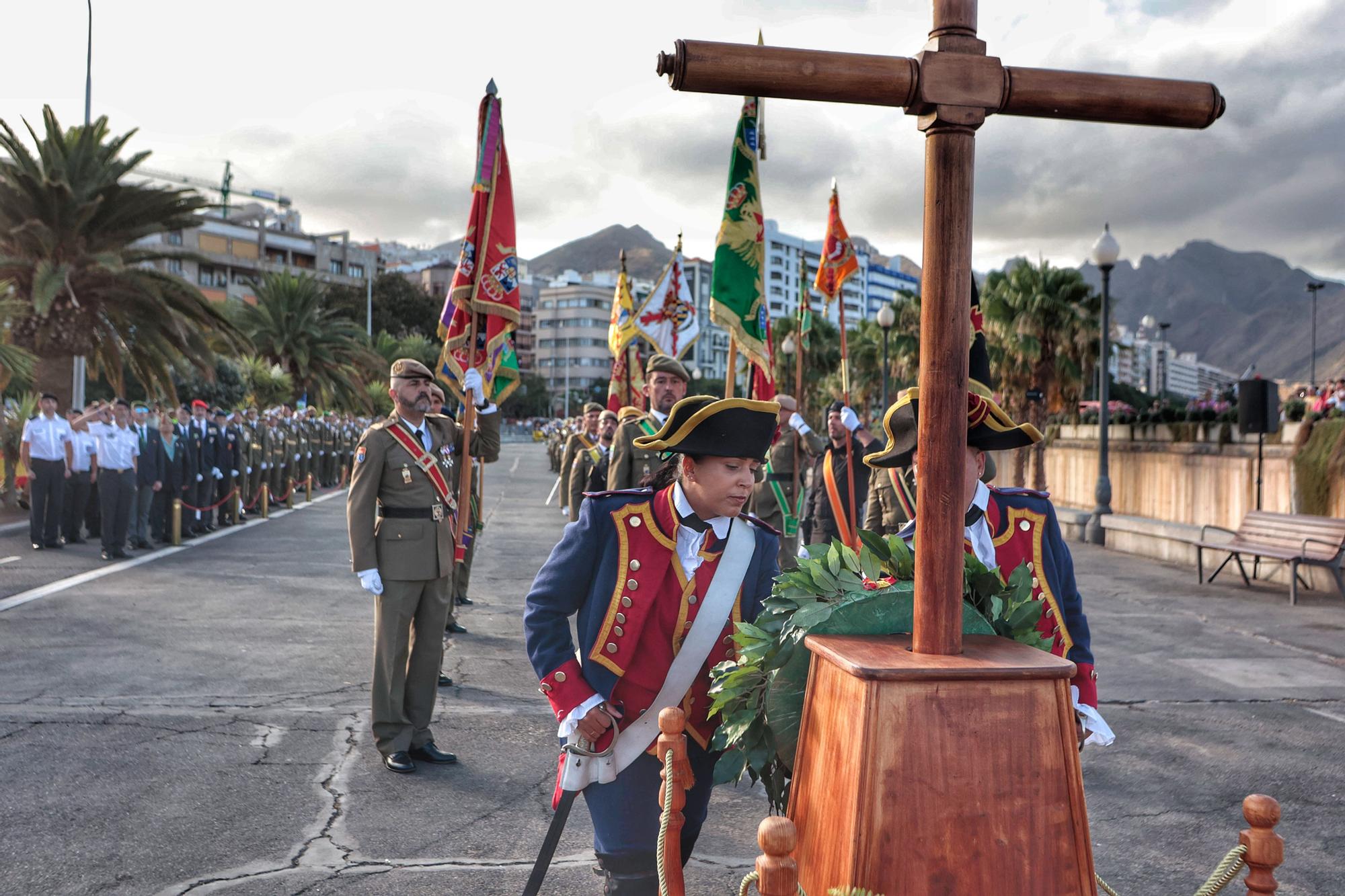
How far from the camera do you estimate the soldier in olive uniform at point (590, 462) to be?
12.2m

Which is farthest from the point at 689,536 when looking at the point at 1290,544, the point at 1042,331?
the point at 1042,331

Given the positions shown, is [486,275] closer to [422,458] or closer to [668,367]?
[668,367]

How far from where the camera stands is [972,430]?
3312 mm

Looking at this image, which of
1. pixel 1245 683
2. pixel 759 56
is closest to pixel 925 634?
pixel 759 56

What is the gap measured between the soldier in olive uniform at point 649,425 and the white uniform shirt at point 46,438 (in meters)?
10.3

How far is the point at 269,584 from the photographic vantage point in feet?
39.1

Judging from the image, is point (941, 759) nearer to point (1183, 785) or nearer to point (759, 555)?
point (759, 555)

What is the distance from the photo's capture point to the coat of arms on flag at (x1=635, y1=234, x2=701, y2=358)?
571 inches

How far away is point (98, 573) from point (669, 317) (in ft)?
25.9

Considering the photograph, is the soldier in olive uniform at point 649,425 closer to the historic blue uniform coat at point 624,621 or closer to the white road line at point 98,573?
the historic blue uniform coat at point 624,621

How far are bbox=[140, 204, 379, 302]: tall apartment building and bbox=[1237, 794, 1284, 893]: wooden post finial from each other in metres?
85.9

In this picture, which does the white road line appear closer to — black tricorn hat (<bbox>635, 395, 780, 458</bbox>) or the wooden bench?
black tricorn hat (<bbox>635, 395, 780, 458</bbox>)

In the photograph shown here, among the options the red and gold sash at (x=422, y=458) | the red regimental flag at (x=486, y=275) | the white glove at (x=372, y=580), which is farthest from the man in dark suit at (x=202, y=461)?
the white glove at (x=372, y=580)

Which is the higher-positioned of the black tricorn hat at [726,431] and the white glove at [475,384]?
the white glove at [475,384]
